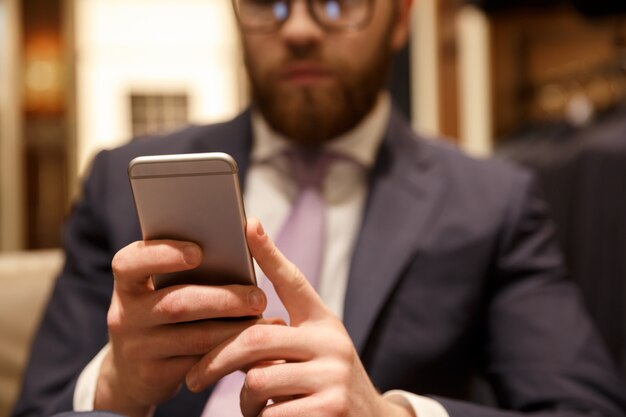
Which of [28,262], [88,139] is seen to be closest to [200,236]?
[28,262]

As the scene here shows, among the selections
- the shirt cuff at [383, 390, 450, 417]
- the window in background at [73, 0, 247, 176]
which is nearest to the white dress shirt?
the shirt cuff at [383, 390, 450, 417]

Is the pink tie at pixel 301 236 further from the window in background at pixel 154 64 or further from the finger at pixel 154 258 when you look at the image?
the window in background at pixel 154 64

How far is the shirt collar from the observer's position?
0.70 metres

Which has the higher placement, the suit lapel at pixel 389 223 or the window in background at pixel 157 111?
the suit lapel at pixel 389 223

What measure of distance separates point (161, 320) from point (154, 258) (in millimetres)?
45

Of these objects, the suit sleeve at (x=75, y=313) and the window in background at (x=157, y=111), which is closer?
the suit sleeve at (x=75, y=313)

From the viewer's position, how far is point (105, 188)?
2.34 feet

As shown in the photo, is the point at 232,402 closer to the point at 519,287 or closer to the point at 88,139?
the point at 519,287

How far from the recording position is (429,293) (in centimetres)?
67

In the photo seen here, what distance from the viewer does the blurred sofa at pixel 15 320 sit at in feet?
3.09

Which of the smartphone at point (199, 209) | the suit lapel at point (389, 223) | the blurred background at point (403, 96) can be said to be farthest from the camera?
the blurred background at point (403, 96)

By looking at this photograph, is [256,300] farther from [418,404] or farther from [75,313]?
[75,313]

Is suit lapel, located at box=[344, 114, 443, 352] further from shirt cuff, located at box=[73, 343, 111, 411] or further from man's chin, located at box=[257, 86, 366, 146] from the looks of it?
shirt cuff, located at box=[73, 343, 111, 411]

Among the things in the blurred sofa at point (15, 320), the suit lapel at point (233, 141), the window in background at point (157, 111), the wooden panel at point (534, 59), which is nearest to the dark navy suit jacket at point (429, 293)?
the suit lapel at point (233, 141)
